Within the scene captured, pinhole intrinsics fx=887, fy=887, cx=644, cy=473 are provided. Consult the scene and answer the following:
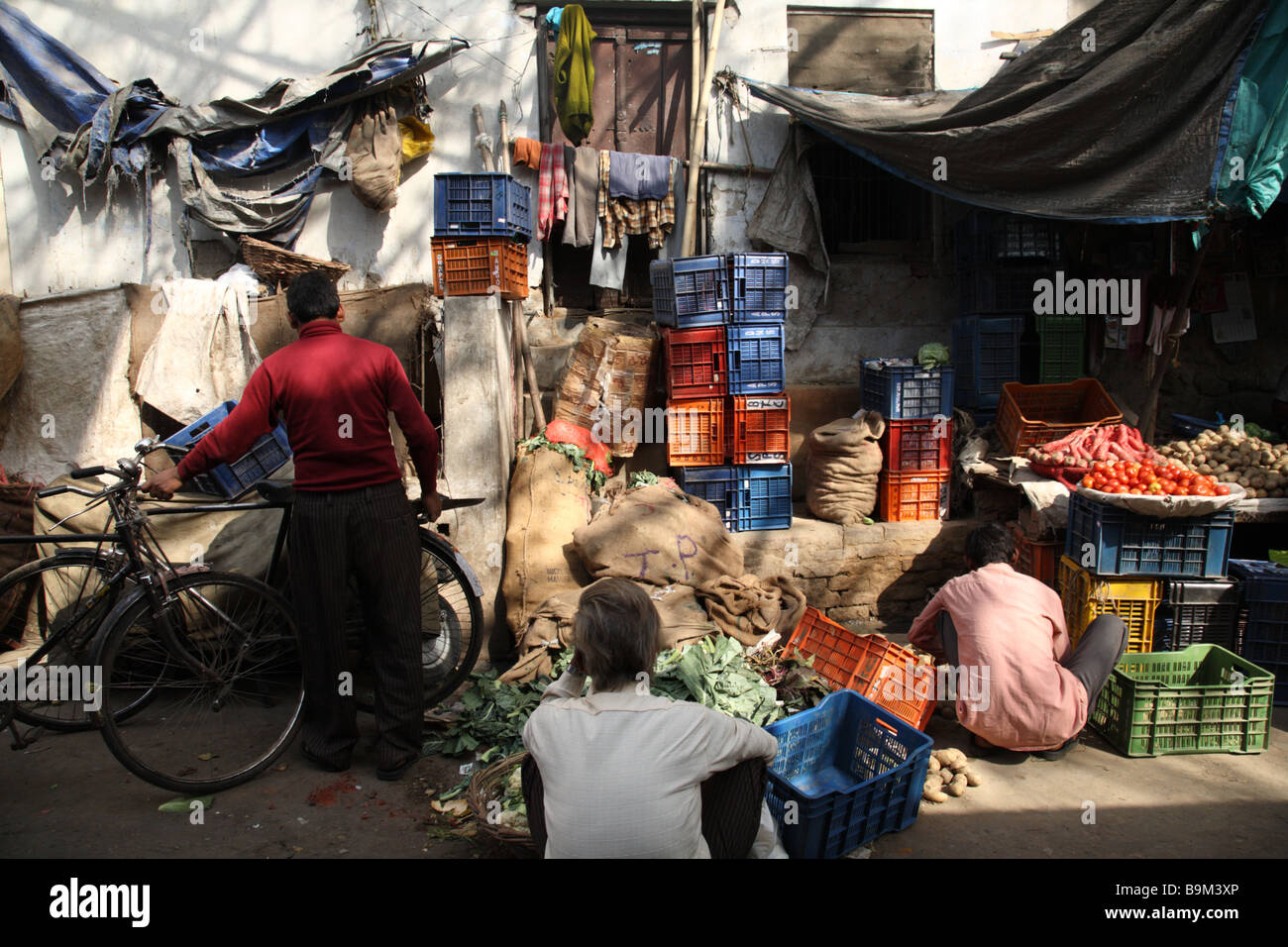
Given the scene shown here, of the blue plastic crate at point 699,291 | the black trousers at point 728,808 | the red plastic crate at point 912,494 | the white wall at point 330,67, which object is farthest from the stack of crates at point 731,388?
the black trousers at point 728,808

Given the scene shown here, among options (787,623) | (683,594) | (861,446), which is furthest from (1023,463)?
(683,594)

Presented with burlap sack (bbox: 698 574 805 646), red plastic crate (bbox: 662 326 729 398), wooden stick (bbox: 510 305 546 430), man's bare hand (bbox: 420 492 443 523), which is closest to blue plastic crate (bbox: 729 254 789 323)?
red plastic crate (bbox: 662 326 729 398)

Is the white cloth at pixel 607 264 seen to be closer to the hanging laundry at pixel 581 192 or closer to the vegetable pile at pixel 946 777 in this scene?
the hanging laundry at pixel 581 192

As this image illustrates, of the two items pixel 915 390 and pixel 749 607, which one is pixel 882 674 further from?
pixel 915 390

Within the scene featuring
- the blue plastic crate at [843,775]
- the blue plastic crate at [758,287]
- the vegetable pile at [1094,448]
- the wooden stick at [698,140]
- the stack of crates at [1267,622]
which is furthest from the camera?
the wooden stick at [698,140]

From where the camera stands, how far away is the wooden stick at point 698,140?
25.9 feet

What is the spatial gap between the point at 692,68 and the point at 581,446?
13.1ft

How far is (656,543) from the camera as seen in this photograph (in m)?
5.62

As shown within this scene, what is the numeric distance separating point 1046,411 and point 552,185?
15.5 ft

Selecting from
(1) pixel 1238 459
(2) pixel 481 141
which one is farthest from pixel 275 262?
(1) pixel 1238 459

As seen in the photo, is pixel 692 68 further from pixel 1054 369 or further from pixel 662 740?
pixel 662 740

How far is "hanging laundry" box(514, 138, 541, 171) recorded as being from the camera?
26.5 feet

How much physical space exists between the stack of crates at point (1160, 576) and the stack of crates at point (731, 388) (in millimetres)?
2333

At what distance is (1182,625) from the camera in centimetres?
510
